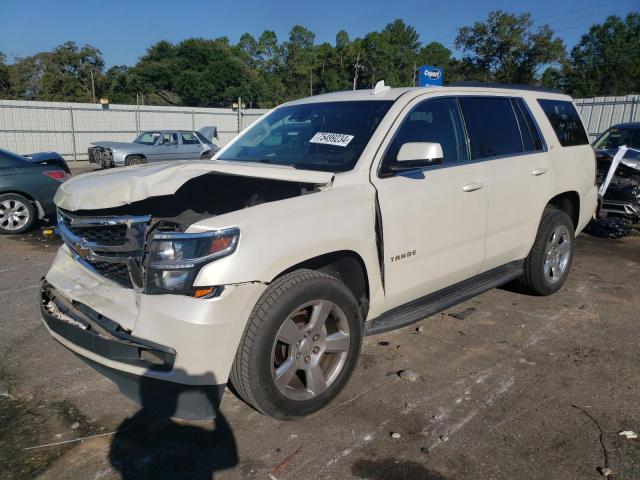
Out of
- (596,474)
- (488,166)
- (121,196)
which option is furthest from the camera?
(488,166)

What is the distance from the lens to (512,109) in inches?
176

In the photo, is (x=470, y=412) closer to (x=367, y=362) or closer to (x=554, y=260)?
(x=367, y=362)

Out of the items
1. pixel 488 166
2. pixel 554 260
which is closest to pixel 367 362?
pixel 488 166

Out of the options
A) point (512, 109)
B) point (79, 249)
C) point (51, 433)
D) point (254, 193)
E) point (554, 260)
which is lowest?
point (51, 433)

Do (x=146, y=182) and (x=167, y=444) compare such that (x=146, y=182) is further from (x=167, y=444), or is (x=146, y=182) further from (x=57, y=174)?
(x=57, y=174)

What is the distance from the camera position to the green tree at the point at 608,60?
187 ft

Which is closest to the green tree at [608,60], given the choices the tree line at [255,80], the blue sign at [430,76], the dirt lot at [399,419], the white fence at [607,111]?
the tree line at [255,80]

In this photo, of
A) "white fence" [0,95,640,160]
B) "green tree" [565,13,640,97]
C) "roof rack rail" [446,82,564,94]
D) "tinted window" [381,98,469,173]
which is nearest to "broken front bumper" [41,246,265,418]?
"tinted window" [381,98,469,173]

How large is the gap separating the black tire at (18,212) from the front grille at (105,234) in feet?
19.7

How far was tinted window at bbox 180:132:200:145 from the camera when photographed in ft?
63.5

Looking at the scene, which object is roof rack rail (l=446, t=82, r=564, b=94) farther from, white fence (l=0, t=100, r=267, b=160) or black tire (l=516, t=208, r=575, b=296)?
white fence (l=0, t=100, r=267, b=160)

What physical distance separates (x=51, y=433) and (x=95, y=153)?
58.6 ft

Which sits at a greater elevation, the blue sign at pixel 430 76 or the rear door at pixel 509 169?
the blue sign at pixel 430 76

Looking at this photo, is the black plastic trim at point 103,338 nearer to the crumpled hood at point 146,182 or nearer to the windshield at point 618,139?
the crumpled hood at point 146,182
